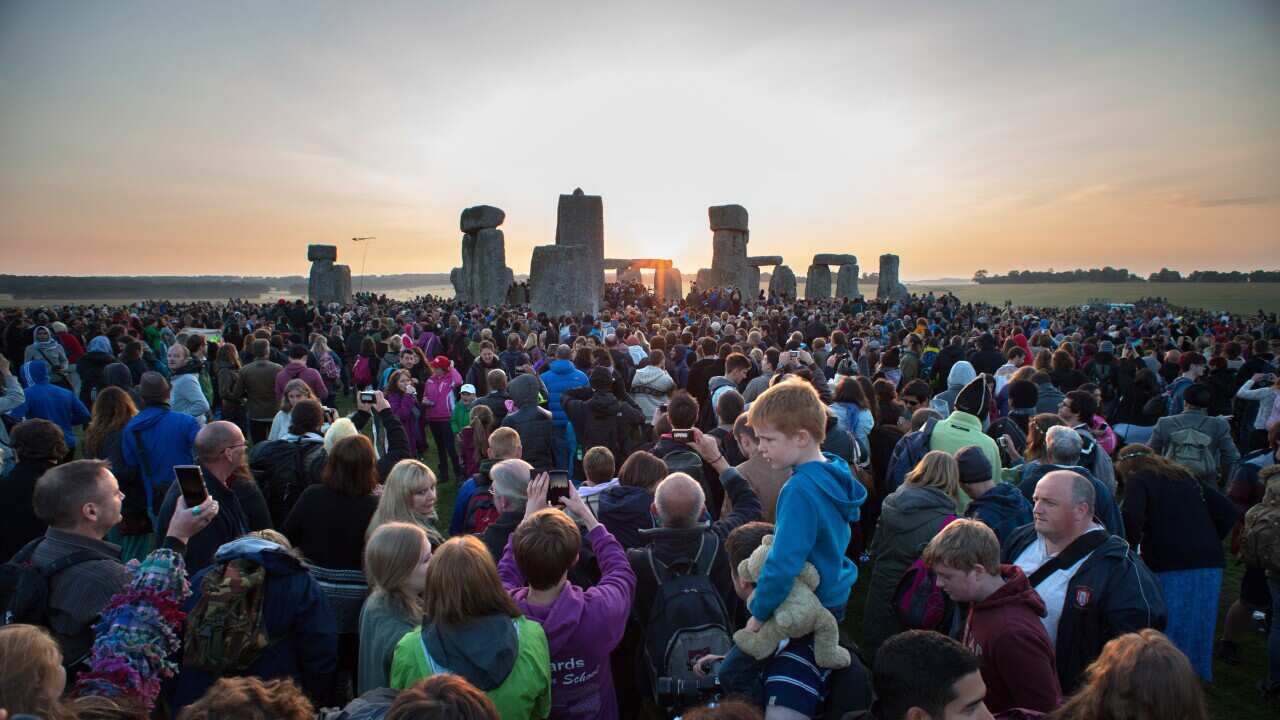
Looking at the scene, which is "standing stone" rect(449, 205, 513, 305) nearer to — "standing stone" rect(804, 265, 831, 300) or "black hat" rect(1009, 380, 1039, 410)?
"standing stone" rect(804, 265, 831, 300)

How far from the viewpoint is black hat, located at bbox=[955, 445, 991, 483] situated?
4094 millimetres

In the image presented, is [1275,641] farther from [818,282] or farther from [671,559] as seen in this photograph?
[818,282]

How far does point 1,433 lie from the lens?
6.72m

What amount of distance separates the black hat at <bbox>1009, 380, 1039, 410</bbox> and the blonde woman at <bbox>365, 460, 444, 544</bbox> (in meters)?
5.19

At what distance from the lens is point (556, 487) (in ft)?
11.2

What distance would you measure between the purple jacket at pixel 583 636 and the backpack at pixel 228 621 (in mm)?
982

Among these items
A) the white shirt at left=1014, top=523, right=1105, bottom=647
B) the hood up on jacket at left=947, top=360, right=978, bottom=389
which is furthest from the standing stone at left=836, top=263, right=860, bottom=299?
the white shirt at left=1014, top=523, right=1105, bottom=647

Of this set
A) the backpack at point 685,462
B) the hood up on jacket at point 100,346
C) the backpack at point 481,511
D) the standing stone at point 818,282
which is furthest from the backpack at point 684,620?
the standing stone at point 818,282

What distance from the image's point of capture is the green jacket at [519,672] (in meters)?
2.47

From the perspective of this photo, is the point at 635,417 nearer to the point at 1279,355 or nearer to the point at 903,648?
the point at 903,648

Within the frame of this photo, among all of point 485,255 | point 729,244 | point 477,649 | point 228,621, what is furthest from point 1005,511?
point 729,244

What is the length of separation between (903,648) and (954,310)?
27.5 m

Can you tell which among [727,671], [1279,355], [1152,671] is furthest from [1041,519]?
[1279,355]

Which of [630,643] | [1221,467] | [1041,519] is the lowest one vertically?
[630,643]
